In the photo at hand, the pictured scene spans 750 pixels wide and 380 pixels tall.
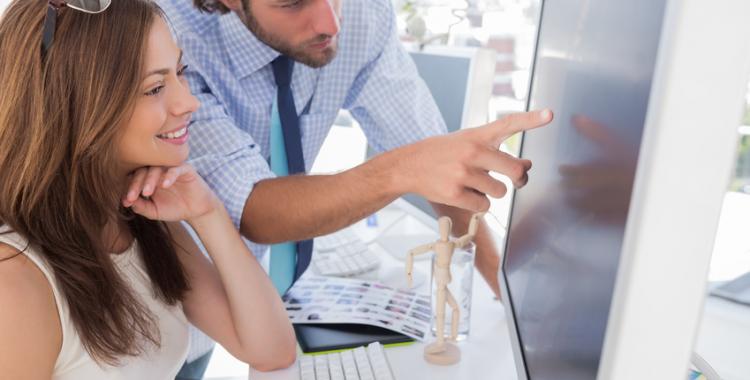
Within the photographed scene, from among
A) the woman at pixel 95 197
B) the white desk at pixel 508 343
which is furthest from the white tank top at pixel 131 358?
the white desk at pixel 508 343

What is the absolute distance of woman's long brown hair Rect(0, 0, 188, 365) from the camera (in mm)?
782

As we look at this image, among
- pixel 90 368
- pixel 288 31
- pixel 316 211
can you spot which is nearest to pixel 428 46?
pixel 288 31

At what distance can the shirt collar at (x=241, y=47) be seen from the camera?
4.17 feet

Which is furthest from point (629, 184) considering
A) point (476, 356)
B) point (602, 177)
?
point (476, 356)

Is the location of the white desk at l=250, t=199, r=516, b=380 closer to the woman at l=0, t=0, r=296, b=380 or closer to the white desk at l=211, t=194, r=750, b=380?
the white desk at l=211, t=194, r=750, b=380

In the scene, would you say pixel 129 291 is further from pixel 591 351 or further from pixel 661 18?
pixel 661 18

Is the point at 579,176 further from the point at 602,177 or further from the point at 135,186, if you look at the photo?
the point at 135,186

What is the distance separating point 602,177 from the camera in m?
0.44

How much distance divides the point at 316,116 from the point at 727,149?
1.17 meters

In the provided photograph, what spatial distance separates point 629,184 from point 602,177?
7 centimetres

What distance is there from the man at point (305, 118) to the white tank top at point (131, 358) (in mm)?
205

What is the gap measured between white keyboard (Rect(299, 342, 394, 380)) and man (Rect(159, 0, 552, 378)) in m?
0.22

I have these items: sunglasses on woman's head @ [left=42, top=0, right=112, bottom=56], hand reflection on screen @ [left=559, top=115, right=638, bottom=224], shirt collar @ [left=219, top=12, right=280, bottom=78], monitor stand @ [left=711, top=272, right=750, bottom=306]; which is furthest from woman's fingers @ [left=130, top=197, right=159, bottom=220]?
monitor stand @ [left=711, top=272, right=750, bottom=306]

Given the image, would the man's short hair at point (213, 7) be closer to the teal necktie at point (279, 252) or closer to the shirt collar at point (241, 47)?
the shirt collar at point (241, 47)
